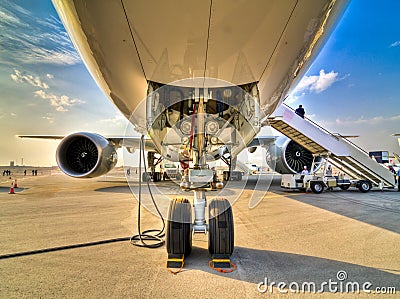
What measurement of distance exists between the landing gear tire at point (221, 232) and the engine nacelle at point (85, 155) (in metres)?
7.67

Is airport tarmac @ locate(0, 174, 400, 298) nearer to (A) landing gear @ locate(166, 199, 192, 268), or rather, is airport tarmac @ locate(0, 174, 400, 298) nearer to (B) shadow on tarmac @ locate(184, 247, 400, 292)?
(B) shadow on tarmac @ locate(184, 247, 400, 292)

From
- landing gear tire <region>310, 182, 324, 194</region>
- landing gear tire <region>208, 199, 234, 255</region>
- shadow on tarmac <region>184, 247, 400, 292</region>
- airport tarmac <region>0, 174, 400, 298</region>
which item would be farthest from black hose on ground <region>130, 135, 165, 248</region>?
landing gear tire <region>310, 182, 324, 194</region>

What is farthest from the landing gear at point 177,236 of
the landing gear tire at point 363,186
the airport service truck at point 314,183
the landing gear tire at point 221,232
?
the landing gear tire at point 363,186

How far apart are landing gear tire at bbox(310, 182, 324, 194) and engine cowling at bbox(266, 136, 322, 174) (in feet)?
3.61

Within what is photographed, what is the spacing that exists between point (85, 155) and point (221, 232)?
8710 millimetres

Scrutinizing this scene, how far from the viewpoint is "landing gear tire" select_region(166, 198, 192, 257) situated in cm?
279

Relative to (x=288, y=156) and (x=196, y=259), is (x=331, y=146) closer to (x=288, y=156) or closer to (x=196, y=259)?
(x=288, y=156)

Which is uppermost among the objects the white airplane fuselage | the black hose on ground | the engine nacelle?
the white airplane fuselage

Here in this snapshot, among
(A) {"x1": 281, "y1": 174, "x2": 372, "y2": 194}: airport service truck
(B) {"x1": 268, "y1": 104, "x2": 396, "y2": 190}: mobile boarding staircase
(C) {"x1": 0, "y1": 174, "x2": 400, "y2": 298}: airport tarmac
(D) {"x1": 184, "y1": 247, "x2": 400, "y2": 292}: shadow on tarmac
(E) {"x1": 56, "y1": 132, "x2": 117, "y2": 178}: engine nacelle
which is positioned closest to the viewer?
(C) {"x1": 0, "y1": 174, "x2": 400, "y2": 298}: airport tarmac

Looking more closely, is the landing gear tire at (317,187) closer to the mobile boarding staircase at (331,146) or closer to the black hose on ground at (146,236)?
the mobile boarding staircase at (331,146)

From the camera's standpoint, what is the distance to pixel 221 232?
2.80 meters

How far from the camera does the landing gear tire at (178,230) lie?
110 inches

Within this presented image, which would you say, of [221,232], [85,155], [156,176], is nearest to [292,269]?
[221,232]

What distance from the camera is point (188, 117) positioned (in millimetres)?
2957
